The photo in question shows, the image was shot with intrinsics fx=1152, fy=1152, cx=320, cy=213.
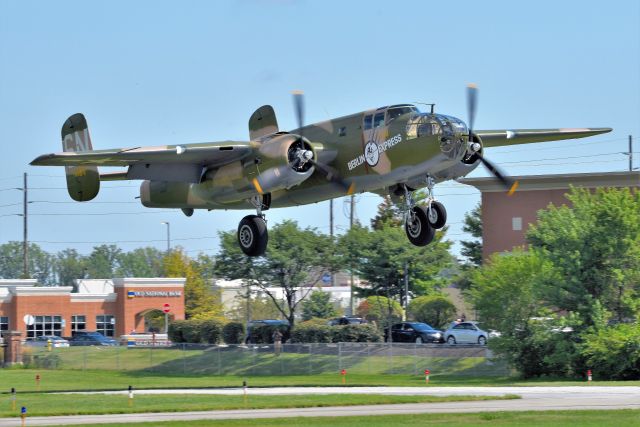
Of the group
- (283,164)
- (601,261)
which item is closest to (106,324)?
(601,261)

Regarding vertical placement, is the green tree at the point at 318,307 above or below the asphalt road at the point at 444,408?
above

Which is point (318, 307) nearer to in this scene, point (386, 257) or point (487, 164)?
point (386, 257)

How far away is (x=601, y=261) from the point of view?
68875 millimetres

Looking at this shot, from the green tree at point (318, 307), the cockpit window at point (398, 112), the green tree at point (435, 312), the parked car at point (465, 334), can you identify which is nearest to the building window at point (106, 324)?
the green tree at point (318, 307)

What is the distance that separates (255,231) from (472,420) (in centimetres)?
1045

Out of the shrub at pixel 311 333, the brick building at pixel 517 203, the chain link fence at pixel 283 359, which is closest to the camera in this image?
the chain link fence at pixel 283 359

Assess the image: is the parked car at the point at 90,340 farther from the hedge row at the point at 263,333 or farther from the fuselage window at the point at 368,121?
the fuselage window at the point at 368,121

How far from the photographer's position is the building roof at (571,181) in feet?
297

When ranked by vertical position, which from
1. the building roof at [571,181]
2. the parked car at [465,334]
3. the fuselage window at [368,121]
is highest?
the building roof at [571,181]

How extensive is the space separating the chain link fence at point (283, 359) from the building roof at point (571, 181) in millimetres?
20691

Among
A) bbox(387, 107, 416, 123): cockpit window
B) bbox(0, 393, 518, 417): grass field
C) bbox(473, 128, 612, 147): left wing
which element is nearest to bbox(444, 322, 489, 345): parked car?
bbox(0, 393, 518, 417): grass field

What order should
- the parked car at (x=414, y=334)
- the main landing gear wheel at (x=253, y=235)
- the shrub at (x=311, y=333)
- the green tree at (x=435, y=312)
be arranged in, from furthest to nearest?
the green tree at (x=435, y=312), the shrub at (x=311, y=333), the parked car at (x=414, y=334), the main landing gear wheel at (x=253, y=235)

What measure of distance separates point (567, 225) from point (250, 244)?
115ft

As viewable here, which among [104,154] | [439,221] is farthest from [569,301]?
[104,154]
